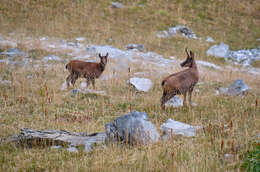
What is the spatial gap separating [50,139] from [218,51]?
16.2 metres

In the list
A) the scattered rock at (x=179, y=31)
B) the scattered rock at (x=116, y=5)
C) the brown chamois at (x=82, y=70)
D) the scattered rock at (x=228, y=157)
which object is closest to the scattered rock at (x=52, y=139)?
the scattered rock at (x=228, y=157)

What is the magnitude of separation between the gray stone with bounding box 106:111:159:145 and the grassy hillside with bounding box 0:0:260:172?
0.16 meters

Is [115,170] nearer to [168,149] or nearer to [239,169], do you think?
[168,149]

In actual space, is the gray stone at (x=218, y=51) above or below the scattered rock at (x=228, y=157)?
below

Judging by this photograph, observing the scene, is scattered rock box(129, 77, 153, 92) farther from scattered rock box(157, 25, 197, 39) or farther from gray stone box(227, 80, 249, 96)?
scattered rock box(157, 25, 197, 39)

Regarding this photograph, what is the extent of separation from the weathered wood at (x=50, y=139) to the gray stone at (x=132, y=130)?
222 millimetres

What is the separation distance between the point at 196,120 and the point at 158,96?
253 centimetres

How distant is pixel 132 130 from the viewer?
4.34m

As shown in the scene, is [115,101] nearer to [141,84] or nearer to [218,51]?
[141,84]

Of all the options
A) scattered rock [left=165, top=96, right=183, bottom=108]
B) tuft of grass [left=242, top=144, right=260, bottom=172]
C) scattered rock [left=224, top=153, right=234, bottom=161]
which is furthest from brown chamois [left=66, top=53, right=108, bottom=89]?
tuft of grass [left=242, top=144, right=260, bottom=172]

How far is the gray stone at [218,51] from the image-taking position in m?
18.5

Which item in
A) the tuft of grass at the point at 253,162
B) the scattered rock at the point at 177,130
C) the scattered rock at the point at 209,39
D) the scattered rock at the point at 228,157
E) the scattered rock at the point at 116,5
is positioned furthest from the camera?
the scattered rock at the point at 116,5

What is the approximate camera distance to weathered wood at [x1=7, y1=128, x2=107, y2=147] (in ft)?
14.2

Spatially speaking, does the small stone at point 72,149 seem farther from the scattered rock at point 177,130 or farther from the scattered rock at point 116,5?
the scattered rock at point 116,5
